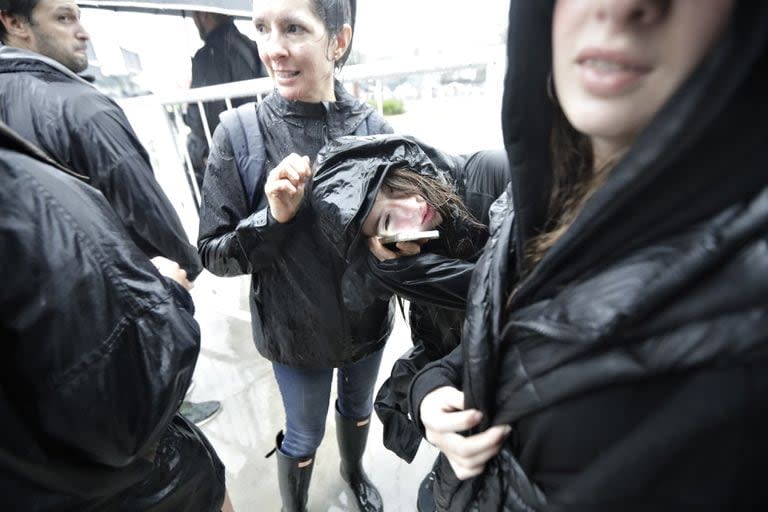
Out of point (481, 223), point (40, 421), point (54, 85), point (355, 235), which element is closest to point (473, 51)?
point (481, 223)

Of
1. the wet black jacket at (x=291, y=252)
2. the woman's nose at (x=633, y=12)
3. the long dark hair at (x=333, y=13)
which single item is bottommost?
the wet black jacket at (x=291, y=252)

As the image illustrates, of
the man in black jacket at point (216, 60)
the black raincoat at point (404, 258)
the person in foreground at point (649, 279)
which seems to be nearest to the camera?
the person in foreground at point (649, 279)

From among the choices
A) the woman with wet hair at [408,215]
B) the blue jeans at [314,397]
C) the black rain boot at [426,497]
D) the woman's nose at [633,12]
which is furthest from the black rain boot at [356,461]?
the woman's nose at [633,12]

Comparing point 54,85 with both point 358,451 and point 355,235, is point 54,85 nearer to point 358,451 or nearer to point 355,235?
point 355,235

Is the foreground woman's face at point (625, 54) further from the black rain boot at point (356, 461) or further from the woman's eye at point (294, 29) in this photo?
the black rain boot at point (356, 461)

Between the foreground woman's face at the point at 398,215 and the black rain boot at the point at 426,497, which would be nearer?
the foreground woman's face at the point at 398,215

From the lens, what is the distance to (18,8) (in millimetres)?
1554

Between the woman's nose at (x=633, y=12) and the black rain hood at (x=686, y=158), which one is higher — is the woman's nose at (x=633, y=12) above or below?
above

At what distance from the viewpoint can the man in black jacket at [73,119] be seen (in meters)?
1.41

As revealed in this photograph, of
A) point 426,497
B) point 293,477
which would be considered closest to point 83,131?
point 293,477

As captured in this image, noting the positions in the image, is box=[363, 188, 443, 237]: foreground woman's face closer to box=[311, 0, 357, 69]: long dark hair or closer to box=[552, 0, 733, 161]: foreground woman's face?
box=[552, 0, 733, 161]: foreground woman's face

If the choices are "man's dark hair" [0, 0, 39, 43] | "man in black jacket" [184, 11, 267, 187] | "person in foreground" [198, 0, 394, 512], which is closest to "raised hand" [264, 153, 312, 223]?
"person in foreground" [198, 0, 394, 512]

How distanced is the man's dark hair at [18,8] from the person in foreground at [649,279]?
1.99m

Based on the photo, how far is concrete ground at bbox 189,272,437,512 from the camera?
6.06 ft
